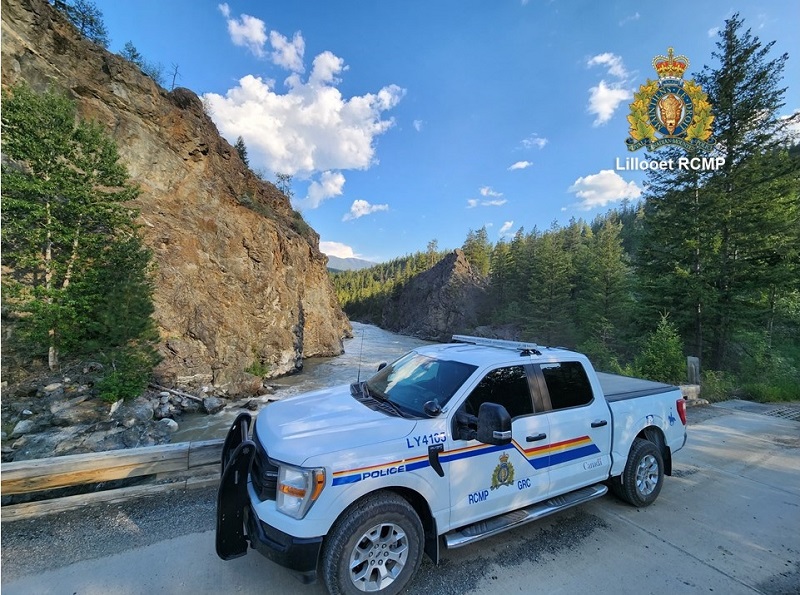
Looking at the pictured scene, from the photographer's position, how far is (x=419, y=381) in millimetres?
3521

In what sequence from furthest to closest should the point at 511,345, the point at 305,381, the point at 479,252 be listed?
the point at 479,252, the point at 305,381, the point at 511,345

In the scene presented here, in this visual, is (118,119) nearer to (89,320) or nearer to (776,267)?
(89,320)

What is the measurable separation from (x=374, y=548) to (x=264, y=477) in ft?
3.23

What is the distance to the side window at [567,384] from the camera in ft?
11.8

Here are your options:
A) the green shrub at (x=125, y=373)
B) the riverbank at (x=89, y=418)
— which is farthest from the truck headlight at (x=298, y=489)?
the green shrub at (x=125, y=373)

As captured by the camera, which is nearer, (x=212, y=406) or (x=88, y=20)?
Answer: (x=212, y=406)

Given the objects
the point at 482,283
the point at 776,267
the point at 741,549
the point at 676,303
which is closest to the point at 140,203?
the point at 741,549

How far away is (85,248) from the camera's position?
13023 mm

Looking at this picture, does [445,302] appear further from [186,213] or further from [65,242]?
[65,242]

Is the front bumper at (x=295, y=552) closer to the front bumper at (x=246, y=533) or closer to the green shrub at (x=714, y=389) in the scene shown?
the front bumper at (x=246, y=533)

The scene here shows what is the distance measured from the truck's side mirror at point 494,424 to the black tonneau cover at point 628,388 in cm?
218

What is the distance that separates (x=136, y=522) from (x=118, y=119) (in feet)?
82.1

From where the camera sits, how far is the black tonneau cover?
168 inches

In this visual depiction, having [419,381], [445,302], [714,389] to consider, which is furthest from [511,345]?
[445,302]
